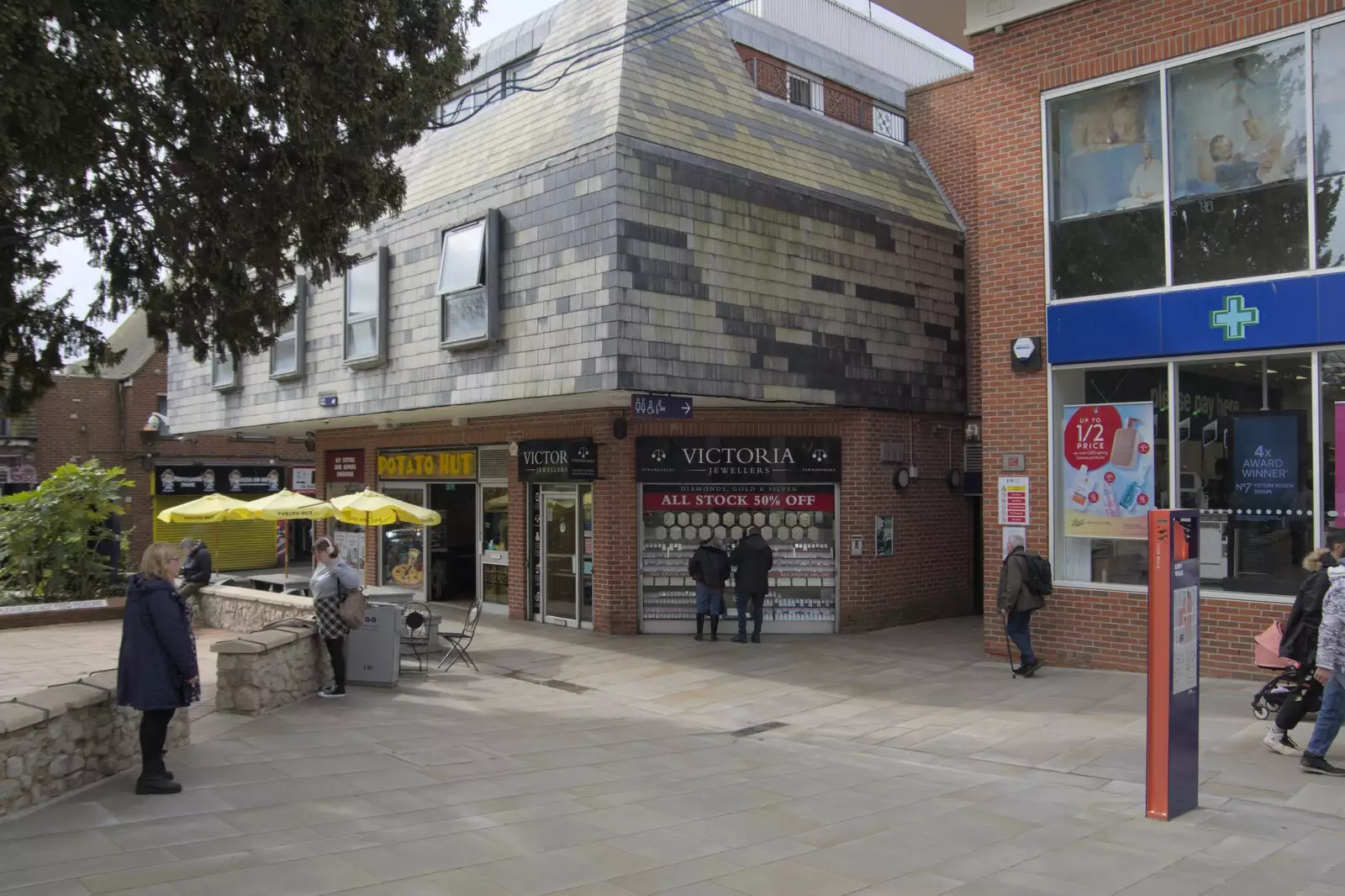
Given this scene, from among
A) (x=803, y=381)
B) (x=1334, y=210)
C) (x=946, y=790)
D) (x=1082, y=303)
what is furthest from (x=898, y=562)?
(x=946, y=790)

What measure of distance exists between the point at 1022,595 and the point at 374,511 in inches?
331

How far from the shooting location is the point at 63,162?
25.8 ft

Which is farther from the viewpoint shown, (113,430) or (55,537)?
(113,430)

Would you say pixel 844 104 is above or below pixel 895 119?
above

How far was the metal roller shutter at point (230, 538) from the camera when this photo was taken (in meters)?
30.2

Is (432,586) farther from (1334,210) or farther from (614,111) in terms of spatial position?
(1334,210)

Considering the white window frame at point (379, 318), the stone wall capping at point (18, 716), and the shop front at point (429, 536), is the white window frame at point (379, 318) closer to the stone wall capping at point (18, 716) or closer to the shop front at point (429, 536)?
the shop front at point (429, 536)

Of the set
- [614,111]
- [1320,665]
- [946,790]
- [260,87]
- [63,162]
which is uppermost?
[614,111]

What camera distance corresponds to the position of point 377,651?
1109cm

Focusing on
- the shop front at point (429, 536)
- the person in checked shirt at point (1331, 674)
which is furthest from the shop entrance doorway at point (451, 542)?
the person in checked shirt at point (1331, 674)

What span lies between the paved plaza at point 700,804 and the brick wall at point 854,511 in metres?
4.00

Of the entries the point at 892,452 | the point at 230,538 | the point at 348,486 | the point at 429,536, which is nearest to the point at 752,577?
the point at 892,452

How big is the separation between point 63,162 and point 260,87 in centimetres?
164

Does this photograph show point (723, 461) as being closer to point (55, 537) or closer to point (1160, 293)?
point (1160, 293)
